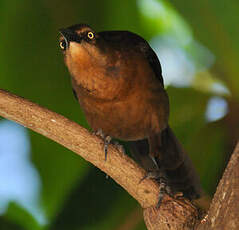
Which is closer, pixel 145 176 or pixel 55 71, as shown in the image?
pixel 145 176

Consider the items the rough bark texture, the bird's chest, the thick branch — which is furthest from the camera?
the bird's chest

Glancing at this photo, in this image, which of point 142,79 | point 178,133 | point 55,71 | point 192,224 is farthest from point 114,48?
point 192,224

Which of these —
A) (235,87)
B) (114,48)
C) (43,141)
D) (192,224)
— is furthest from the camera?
(43,141)

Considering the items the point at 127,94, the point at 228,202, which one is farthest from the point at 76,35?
the point at 228,202

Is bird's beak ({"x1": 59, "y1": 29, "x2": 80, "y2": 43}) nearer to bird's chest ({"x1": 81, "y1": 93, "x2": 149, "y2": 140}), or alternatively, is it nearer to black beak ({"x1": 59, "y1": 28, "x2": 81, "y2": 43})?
black beak ({"x1": 59, "y1": 28, "x2": 81, "y2": 43})

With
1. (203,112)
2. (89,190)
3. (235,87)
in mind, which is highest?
(235,87)

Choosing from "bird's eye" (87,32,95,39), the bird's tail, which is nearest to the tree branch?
"bird's eye" (87,32,95,39)

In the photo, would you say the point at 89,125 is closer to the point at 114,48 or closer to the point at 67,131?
the point at 114,48
